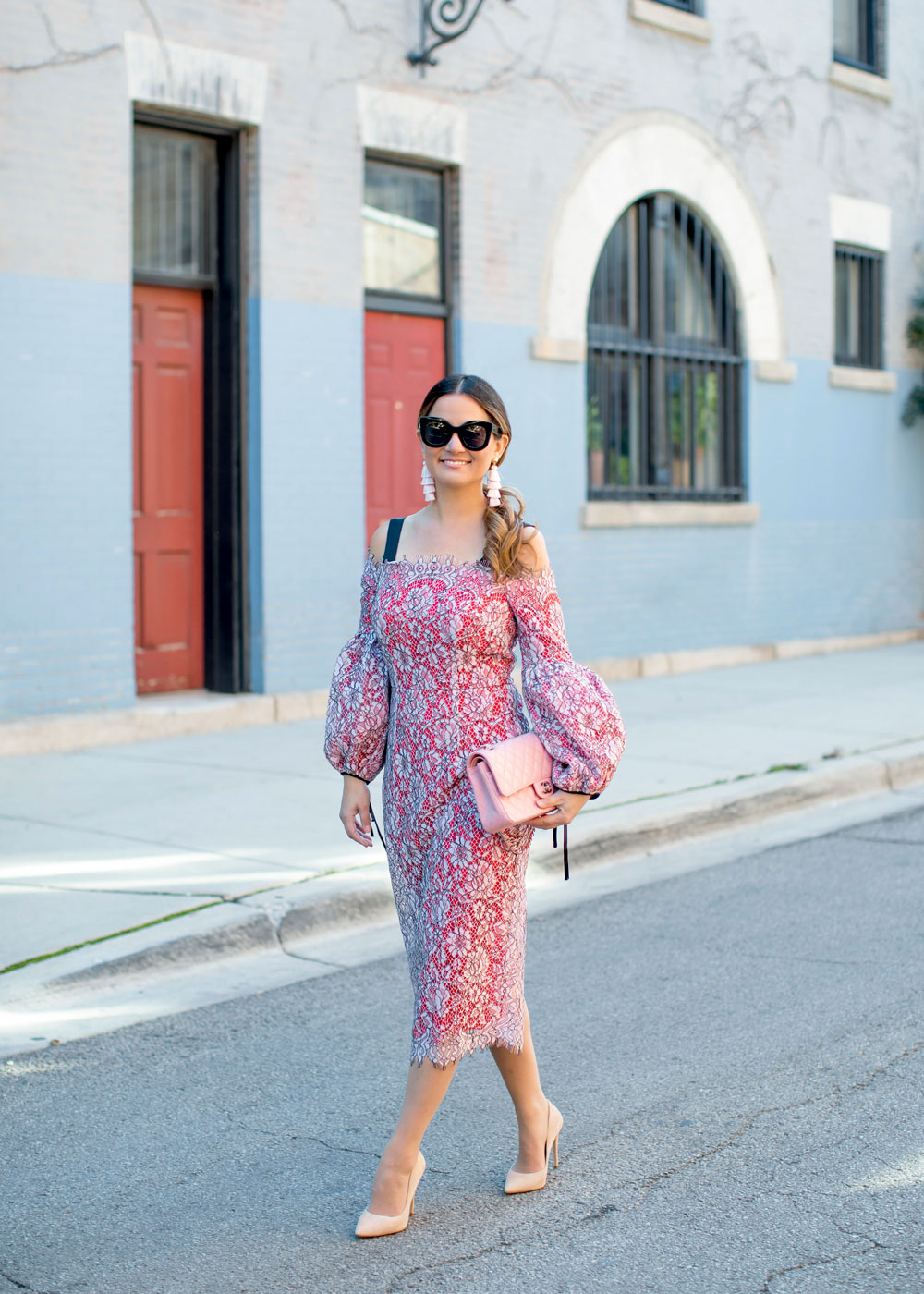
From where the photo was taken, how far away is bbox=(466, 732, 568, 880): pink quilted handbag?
3.27 metres

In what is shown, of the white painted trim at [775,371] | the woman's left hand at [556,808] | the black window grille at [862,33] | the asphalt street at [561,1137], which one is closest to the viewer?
the asphalt street at [561,1137]

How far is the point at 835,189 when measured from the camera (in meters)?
15.0

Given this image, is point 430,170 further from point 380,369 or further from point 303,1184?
point 303,1184

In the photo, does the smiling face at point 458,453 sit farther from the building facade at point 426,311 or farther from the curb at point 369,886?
the building facade at point 426,311

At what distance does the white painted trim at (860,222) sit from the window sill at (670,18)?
7.96ft

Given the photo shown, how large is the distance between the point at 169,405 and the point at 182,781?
3.14 meters

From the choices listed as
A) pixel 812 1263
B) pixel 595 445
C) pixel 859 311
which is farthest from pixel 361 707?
pixel 859 311

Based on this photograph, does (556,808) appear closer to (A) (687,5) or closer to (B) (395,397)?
(B) (395,397)

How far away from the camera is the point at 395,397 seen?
1130 cm

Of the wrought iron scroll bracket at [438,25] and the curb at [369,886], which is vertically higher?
the wrought iron scroll bracket at [438,25]

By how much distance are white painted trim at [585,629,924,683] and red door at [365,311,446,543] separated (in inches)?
87.4

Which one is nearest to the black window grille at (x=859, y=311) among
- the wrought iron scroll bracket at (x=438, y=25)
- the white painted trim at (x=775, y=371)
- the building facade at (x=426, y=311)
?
the building facade at (x=426, y=311)

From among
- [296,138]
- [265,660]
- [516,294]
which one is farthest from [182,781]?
[516,294]

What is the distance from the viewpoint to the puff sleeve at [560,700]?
3.37m
